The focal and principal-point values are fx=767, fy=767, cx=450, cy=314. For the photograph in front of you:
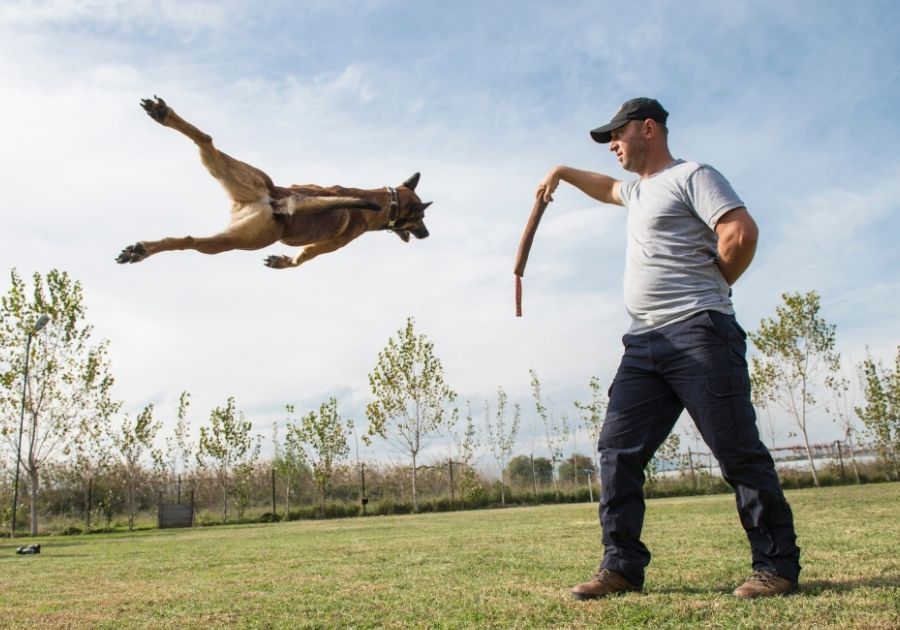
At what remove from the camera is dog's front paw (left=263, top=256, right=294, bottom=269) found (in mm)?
4332

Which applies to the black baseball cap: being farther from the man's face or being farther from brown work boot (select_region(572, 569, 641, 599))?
brown work boot (select_region(572, 569, 641, 599))

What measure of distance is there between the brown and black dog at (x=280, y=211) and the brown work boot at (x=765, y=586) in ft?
8.30

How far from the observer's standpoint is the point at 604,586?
4172 mm

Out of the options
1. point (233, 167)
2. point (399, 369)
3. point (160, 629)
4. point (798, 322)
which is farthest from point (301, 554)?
point (798, 322)

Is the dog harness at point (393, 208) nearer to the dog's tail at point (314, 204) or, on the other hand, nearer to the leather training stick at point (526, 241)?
the dog's tail at point (314, 204)

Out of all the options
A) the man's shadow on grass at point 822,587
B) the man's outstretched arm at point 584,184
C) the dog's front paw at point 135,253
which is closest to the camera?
the dog's front paw at point 135,253

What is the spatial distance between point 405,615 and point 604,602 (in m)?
1.05

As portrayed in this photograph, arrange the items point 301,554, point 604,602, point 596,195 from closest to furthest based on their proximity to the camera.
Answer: point 604,602 → point 596,195 → point 301,554

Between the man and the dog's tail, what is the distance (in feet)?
5.40

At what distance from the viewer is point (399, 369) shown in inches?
1426

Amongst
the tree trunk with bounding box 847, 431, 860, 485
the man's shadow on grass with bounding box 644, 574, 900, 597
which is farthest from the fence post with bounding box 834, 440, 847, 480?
the man's shadow on grass with bounding box 644, 574, 900, 597

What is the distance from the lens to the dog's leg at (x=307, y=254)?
4.05 metres

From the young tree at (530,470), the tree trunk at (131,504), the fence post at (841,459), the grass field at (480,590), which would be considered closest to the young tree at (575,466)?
the young tree at (530,470)

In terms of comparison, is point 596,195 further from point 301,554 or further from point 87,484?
point 87,484
